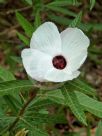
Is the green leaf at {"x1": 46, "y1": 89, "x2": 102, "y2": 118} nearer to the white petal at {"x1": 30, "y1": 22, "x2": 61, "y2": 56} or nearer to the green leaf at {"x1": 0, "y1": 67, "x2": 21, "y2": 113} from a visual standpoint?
the green leaf at {"x1": 0, "y1": 67, "x2": 21, "y2": 113}

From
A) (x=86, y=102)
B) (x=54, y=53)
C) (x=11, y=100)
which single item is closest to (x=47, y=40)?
(x=54, y=53)

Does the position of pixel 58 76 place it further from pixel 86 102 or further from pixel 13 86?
pixel 86 102

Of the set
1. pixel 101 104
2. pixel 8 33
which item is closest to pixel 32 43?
pixel 101 104

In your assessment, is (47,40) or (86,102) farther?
(86,102)

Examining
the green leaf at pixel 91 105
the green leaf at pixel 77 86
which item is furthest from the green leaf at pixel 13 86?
the green leaf at pixel 91 105

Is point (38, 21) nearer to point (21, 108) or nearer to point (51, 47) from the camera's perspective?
point (51, 47)

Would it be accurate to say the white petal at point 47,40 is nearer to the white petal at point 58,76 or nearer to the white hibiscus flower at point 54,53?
the white hibiscus flower at point 54,53
